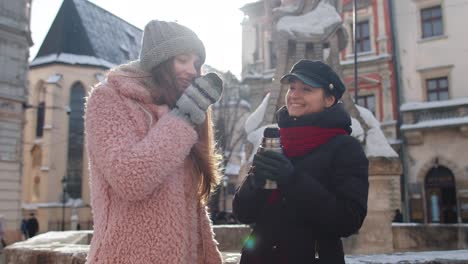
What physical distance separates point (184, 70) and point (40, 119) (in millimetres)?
39185

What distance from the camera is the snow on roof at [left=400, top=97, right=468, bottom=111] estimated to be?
75.5 feet

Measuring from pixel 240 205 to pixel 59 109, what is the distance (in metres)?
37.3

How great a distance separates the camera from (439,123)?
76.2 ft

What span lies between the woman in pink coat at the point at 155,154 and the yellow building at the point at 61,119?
32.2 meters

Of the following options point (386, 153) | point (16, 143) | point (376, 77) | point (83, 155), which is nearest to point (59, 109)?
point (83, 155)

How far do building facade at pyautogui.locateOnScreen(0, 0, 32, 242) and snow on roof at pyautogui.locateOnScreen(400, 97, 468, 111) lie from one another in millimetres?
19581

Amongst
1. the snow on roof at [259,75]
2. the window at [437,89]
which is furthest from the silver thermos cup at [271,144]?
the snow on roof at [259,75]

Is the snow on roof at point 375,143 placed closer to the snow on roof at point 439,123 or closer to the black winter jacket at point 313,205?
the black winter jacket at point 313,205

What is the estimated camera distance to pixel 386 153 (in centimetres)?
620

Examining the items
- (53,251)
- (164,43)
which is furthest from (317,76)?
(53,251)

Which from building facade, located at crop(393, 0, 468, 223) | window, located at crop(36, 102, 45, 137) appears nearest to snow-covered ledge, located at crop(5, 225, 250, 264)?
building facade, located at crop(393, 0, 468, 223)

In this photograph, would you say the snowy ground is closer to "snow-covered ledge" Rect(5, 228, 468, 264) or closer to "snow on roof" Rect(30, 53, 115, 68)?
"snow-covered ledge" Rect(5, 228, 468, 264)

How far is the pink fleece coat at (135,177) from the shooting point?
178 cm

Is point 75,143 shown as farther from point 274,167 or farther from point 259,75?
point 274,167
